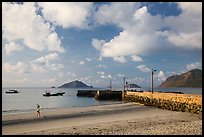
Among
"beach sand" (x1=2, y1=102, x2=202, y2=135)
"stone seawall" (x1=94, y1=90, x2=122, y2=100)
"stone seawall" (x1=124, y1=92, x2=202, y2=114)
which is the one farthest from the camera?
"stone seawall" (x1=94, y1=90, x2=122, y2=100)

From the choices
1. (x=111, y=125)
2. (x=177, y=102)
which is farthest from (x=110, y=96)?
(x=111, y=125)

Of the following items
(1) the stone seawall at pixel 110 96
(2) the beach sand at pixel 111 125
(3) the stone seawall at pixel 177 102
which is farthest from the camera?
(1) the stone seawall at pixel 110 96

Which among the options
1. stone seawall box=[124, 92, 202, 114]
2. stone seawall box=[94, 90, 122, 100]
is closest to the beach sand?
stone seawall box=[124, 92, 202, 114]

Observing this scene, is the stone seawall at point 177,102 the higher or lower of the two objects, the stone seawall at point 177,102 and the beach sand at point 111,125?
the higher

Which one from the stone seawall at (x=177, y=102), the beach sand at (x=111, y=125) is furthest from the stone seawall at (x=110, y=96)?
the beach sand at (x=111, y=125)

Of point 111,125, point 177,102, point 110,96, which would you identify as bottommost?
point 111,125

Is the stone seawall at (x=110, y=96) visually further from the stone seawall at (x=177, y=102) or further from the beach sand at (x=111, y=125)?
the beach sand at (x=111, y=125)

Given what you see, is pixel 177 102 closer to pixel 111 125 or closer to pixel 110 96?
pixel 111 125

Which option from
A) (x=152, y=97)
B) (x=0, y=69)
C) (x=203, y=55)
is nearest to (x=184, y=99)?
(x=152, y=97)

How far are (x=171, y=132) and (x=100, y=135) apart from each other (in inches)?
155

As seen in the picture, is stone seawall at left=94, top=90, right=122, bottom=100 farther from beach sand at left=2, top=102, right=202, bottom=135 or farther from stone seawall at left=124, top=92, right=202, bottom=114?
beach sand at left=2, top=102, right=202, bottom=135

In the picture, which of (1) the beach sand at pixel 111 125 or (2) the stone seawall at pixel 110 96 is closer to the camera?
(1) the beach sand at pixel 111 125

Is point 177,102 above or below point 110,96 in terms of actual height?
below

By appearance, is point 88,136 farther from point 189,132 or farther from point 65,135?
point 189,132
